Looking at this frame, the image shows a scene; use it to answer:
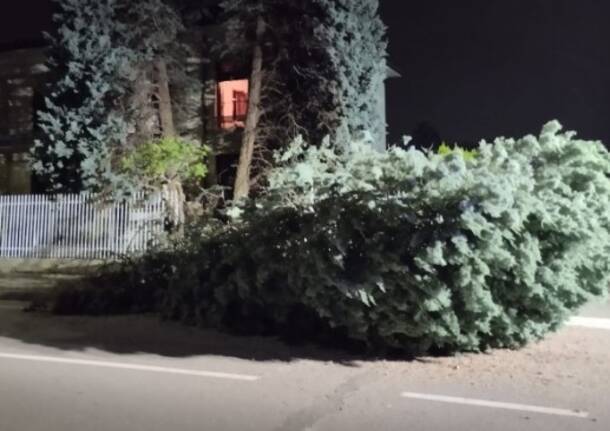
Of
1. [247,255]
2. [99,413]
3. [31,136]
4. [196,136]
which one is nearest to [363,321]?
[247,255]

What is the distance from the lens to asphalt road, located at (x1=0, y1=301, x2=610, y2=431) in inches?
247

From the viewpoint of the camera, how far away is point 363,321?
336 inches

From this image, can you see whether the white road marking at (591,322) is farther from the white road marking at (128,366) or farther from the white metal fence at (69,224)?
the white metal fence at (69,224)

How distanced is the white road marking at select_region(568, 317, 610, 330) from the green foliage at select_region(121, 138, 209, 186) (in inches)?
433

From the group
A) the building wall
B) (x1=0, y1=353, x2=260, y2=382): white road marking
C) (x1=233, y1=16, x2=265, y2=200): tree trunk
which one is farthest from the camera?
the building wall

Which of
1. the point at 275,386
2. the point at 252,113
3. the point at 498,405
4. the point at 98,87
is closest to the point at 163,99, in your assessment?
the point at 98,87

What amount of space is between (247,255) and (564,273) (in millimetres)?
3846

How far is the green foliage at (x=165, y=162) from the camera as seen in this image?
760 inches

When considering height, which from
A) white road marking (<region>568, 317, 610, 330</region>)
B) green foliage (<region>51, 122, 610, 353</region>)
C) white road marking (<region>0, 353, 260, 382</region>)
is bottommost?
white road marking (<region>0, 353, 260, 382</region>)

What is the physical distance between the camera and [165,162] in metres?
19.3

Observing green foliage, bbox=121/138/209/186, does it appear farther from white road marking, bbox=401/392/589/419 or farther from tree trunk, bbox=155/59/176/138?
white road marking, bbox=401/392/589/419

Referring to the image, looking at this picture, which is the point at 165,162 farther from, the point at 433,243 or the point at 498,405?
the point at 498,405

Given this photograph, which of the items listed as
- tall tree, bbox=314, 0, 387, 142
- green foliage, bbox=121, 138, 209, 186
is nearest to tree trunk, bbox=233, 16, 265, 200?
green foliage, bbox=121, 138, 209, 186

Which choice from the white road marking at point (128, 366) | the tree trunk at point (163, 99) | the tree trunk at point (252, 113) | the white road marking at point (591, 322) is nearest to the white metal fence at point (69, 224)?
the tree trunk at point (252, 113)
